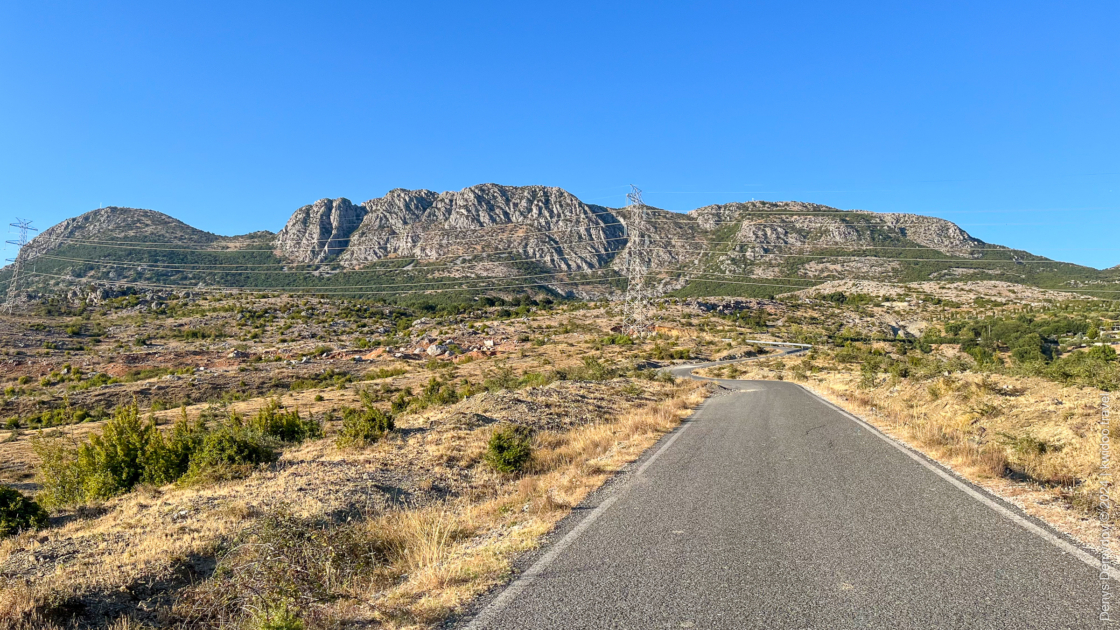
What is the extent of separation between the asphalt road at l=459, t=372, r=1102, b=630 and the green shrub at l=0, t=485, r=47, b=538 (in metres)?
9.01

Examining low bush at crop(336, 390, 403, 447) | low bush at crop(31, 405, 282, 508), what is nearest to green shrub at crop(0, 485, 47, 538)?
low bush at crop(31, 405, 282, 508)

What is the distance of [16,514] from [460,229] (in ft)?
568

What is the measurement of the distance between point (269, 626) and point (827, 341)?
256 ft

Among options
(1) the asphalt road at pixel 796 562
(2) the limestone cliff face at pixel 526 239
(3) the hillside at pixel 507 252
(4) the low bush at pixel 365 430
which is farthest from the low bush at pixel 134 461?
(2) the limestone cliff face at pixel 526 239

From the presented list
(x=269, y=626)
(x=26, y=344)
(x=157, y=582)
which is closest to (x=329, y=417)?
(x=157, y=582)

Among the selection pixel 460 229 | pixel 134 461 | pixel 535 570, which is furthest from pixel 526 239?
pixel 535 570

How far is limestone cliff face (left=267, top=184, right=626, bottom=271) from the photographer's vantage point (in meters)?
163

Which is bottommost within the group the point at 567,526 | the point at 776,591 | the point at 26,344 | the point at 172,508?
the point at 26,344

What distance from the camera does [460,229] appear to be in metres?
177

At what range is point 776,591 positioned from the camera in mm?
4227

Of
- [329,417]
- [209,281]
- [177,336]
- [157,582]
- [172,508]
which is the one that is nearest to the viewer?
[157,582]

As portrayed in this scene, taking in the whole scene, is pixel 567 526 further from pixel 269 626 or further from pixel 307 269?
pixel 307 269

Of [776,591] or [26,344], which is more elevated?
[776,591]

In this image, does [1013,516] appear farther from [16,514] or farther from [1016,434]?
[16,514]
